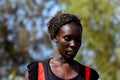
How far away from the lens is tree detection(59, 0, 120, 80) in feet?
49.7

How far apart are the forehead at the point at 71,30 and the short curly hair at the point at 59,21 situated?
0.12 ft

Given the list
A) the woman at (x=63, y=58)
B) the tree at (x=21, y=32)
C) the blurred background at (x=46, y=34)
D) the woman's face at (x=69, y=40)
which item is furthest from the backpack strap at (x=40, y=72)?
the tree at (x=21, y=32)

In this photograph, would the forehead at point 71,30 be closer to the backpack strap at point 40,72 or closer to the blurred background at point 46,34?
the backpack strap at point 40,72

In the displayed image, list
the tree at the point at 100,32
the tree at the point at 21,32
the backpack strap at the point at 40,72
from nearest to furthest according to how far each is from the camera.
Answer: the backpack strap at the point at 40,72
the tree at the point at 100,32
the tree at the point at 21,32

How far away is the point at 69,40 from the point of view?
12.0ft

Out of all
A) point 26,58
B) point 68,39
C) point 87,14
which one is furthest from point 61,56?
point 26,58

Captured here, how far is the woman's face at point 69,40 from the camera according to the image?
11.9ft

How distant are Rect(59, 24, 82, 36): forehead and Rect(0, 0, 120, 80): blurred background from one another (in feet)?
35.7

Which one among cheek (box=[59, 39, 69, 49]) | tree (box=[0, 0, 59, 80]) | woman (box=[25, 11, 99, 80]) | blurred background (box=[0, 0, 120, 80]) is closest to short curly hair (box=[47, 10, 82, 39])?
woman (box=[25, 11, 99, 80])

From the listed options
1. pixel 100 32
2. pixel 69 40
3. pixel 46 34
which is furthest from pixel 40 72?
pixel 46 34

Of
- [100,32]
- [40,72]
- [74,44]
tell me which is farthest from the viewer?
[100,32]

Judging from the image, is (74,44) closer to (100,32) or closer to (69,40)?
(69,40)

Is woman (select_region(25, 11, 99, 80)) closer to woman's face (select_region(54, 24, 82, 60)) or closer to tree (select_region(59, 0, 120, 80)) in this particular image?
woman's face (select_region(54, 24, 82, 60))

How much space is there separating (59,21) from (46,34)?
17340 millimetres
